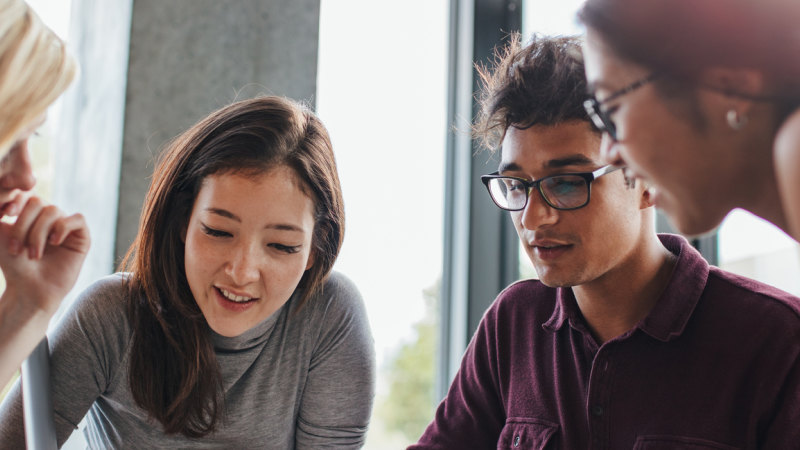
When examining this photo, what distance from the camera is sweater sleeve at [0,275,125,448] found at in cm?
138

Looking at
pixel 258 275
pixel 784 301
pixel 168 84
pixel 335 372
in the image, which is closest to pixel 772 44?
pixel 784 301

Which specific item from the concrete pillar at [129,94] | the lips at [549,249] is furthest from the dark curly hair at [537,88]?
the concrete pillar at [129,94]

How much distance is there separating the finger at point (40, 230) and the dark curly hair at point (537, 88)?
2.78 feet

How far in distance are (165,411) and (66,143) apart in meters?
1.12

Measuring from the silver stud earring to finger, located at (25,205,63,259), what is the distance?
1072 millimetres

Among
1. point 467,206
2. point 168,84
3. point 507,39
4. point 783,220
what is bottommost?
point 783,220

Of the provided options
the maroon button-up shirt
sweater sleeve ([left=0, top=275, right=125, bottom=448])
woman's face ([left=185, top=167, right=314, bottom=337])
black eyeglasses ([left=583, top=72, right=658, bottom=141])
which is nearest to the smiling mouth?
woman's face ([left=185, top=167, right=314, bottom=337])

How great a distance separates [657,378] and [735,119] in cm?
66

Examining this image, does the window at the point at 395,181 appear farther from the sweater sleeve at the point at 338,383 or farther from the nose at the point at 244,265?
A: the nose at the point at 244,265

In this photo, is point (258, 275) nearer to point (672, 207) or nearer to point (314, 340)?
point (314, 340)

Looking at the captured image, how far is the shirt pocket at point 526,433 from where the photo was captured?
4.42ft

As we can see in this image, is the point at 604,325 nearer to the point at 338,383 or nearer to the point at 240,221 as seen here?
the point at 338,383

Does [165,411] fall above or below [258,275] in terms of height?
below

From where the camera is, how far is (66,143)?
2.21 metres
